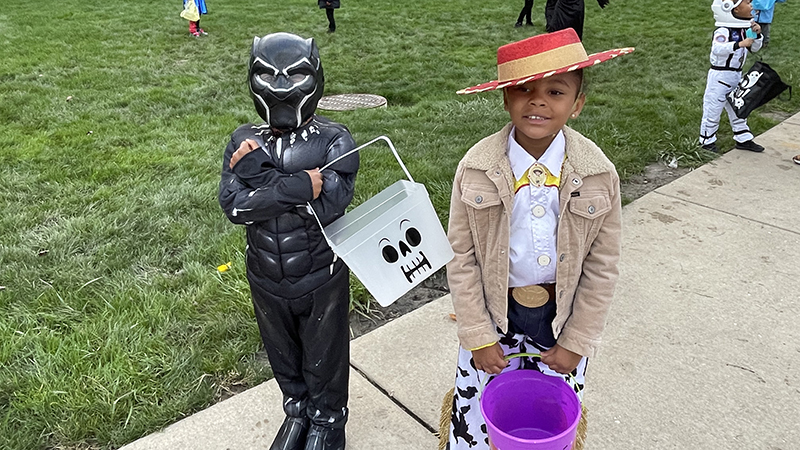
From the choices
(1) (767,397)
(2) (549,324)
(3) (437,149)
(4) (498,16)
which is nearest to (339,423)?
(2) (549,324)

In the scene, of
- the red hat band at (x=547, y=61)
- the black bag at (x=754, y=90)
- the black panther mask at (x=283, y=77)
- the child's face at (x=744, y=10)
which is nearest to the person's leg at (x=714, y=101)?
the black bag at (x=754, y=90)

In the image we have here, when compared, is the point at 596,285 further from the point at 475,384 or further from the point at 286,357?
the point at 286,357

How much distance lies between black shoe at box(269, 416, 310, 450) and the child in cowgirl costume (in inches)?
31.5

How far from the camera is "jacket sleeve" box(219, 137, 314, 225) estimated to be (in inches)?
74.5

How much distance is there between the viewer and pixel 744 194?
4793 mm

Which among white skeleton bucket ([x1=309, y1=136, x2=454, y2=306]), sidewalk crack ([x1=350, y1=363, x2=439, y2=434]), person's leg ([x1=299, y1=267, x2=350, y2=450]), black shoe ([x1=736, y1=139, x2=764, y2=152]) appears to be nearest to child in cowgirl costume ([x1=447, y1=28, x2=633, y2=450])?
white skeleton bucket ([x1=309, y1=136, x2=454, y2=306])

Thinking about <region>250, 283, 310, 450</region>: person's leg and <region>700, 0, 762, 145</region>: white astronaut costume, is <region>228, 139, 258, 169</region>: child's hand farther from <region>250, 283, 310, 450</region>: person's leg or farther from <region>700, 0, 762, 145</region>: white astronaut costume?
<region>700, 0, 762, 145</region>: white astronaut costume

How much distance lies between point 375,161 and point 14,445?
10.9 feet

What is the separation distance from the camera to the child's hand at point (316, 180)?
6.29 feet

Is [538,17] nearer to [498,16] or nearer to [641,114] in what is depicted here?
[498,16]

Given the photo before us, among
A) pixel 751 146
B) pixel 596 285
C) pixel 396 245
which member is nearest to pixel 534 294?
pixel 596 285

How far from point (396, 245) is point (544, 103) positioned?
22.3 inches

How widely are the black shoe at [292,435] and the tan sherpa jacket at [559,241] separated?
0.84m

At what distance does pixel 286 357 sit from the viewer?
2.30 metres
